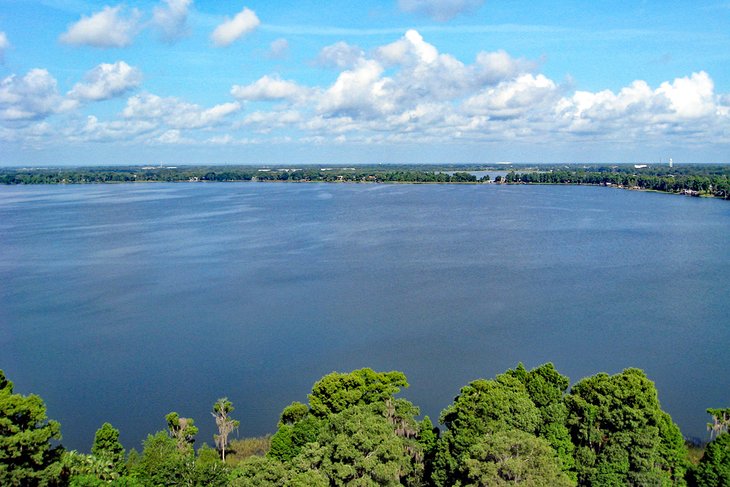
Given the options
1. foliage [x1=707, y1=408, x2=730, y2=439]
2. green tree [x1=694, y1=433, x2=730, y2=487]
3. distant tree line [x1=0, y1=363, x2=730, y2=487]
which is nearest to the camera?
distant tree line [x1=0, y1=363, x2=730, y2=487]

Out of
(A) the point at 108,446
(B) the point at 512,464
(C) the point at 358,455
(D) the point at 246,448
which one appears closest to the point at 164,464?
(A) the point at 108,446

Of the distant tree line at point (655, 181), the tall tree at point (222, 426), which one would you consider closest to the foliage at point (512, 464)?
the tall tree at point (222, 426)

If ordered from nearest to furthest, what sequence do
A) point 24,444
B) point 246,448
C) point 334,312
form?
point 24,444, point 246,448, point 334,312

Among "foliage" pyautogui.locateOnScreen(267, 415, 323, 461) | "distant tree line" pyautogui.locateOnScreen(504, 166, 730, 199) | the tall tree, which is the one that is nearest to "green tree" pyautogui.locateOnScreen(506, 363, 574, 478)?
"foliage" pyautogui.locateOnScreen(267, 415, 323, 461)

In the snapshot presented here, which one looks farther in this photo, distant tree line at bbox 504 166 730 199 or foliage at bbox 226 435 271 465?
distant tree line at bbox 504 166 730 199

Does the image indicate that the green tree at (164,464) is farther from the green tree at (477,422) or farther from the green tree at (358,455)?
the green tree at (477,422)

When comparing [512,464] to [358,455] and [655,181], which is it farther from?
[655,181]

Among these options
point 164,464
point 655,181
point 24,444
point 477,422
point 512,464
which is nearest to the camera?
point 512,464

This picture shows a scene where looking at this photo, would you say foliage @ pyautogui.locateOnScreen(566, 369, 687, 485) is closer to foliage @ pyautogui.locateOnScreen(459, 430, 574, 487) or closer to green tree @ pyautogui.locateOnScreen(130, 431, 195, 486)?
foliage @ pyautogui.locateOnScreen(459, 430, 574, 487)
